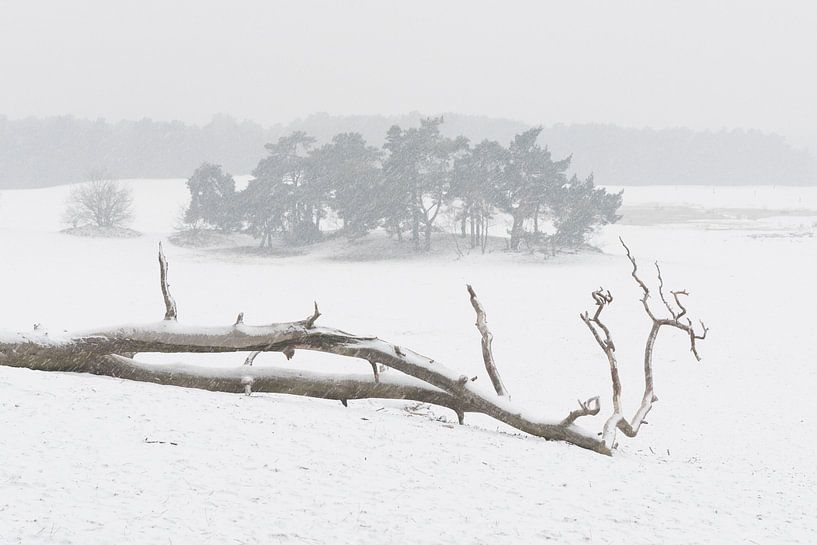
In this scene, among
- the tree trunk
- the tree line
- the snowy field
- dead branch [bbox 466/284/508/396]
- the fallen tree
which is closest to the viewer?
the snowy field

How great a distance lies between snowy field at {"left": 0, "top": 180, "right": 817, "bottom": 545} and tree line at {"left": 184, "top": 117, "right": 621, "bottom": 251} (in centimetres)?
1702

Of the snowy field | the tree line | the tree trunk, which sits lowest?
the snowy field

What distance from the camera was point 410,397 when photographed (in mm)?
13664

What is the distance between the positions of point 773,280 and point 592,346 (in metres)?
25.5

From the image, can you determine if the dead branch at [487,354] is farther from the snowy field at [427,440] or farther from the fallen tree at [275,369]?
the snowy field at [427,440]

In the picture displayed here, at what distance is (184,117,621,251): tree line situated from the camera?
6681 centimetres

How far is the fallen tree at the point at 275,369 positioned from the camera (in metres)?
12.4

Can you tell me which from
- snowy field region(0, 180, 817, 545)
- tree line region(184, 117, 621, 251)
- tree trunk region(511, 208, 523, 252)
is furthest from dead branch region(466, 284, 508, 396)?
tree trunk region(511, 208, 523, 252)

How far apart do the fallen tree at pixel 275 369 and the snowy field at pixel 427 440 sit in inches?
17.0

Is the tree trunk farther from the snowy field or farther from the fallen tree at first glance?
the fallen tree

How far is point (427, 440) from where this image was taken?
38.0 feet

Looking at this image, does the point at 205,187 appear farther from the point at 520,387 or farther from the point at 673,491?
the point at 673,491

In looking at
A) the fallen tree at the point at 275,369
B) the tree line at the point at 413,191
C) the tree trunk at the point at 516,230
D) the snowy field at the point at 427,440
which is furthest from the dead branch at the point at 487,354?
the tree trunk at the point at 516,230

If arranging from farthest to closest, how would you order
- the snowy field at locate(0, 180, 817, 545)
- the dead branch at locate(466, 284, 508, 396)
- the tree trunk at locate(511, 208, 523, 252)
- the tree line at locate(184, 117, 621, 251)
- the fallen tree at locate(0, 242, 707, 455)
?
the tree trunk at locate(511, 208, 523, 252)
the tree line at locate(184, 117, 621, 251)
the dead branch at locate(466, 284, 508, 396)
the fallen tree at locate(0, 242, 707, 455)
the snowy field at locate(0, 180, 817, 545)
